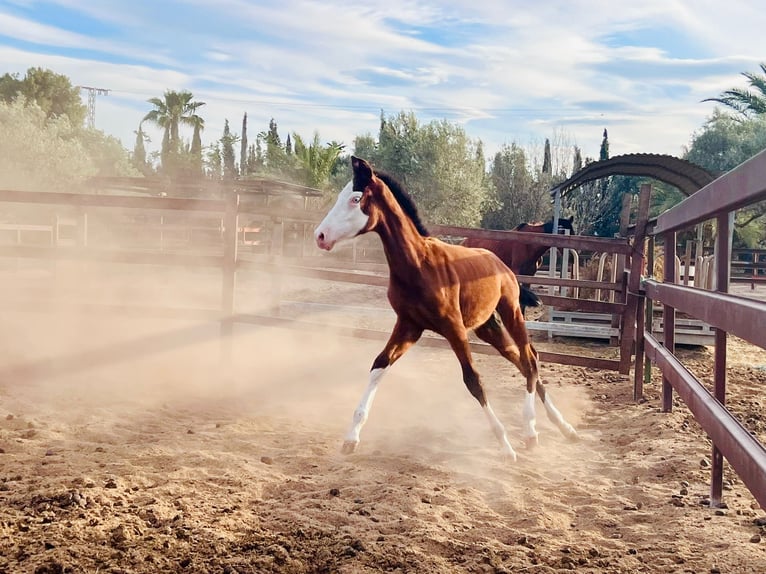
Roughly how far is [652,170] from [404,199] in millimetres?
8741

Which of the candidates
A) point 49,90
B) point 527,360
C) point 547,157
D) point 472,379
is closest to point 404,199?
point 472,379

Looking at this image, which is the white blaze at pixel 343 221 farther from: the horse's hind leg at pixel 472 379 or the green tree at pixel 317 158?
the green tree at pixel 317 158

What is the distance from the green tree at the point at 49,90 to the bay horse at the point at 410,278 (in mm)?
45928

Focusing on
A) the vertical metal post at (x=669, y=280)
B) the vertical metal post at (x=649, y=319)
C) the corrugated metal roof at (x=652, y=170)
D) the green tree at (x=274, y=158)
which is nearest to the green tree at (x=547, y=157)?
the green tree at (x=274, y=158)

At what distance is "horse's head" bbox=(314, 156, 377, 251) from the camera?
3973 mm

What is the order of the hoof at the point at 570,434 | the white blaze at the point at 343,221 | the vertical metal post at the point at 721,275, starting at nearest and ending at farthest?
the vertical metal post at the point at 721,275 < the white blaze at the point at 343,221 < the hoof at the point at 570,434

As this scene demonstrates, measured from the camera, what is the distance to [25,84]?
4469 centimetres

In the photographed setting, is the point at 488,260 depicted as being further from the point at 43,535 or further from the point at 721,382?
the point at 43,535

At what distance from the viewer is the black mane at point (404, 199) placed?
14.2ft

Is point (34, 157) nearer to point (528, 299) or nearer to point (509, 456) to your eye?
point (528, 299)

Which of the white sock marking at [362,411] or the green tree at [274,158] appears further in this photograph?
the green tree at [274,158]

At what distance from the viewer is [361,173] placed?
4.04m

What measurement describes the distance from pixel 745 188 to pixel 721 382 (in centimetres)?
112

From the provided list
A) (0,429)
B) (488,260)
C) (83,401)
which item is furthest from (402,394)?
(0,429)
